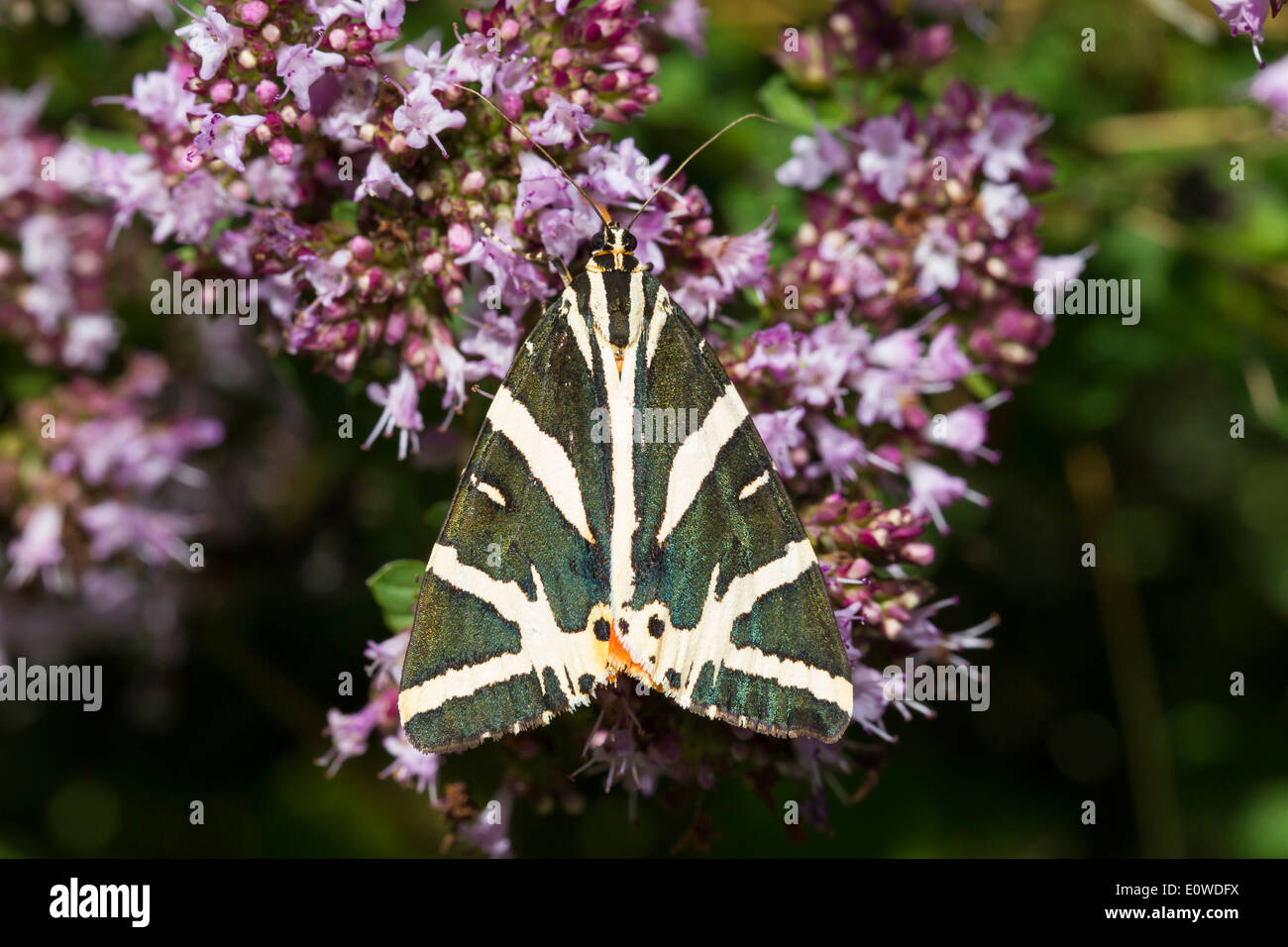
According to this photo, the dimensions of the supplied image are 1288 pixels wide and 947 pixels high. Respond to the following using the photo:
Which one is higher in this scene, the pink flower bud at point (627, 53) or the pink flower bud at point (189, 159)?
the pink flower bud at point (627, 53)

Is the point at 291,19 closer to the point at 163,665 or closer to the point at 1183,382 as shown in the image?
the point at 163,665

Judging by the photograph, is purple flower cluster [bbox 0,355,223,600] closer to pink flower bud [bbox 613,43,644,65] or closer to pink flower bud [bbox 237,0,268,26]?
pink flower bud [bbox 237,0,268,26]

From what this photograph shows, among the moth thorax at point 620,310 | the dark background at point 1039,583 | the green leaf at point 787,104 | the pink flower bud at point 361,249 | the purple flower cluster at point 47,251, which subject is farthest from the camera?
the dark background at point 1039,583

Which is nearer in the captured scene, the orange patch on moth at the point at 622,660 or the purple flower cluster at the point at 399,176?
the orange patch on moth at the point at 622,660

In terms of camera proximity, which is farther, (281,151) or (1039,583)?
(1039,583)

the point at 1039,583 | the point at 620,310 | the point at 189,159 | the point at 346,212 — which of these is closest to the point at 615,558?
the point at 620,310

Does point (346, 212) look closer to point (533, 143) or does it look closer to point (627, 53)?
point (533, 143)

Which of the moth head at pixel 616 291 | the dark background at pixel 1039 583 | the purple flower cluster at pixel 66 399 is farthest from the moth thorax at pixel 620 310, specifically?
the purple flower cluster at pixel 66 399

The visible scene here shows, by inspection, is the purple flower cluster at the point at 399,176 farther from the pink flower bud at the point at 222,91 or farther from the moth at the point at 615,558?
the moth at the point at 615,558
